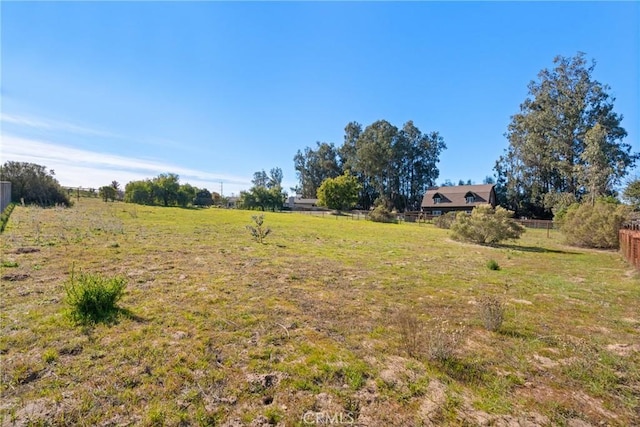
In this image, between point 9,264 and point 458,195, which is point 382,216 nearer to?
point 458,195

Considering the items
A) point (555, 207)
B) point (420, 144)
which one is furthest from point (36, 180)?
point (420, 144)

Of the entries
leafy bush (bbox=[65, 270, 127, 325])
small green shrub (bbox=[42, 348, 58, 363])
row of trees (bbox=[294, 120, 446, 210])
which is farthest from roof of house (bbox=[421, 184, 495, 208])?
small green shrub (bbox=[42, 348, 58, 363])

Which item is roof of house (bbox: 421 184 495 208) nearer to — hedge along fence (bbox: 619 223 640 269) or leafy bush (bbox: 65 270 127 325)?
hedge along fence (bbox: 619 223 640 269)

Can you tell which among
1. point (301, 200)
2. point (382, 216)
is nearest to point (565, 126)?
point (382, 216)

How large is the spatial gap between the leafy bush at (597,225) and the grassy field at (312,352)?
10246 mm

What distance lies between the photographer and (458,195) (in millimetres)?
48750

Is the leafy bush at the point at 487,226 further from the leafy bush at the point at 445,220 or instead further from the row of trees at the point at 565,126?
the row of trees at the point at 565,126

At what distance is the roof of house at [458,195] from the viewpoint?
4662 cm

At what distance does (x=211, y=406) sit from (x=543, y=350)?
3.78m

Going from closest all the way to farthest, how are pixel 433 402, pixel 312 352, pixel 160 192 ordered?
pixel 433 402
pixel 312 352
pixel 160 192

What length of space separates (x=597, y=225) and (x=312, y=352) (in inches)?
722

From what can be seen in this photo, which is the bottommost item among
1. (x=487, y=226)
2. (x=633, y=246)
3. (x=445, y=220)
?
(x=633, y=246)

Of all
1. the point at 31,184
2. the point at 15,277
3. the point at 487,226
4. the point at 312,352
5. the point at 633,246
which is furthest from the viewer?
the point at 31,184

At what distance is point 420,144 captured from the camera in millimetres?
57375
